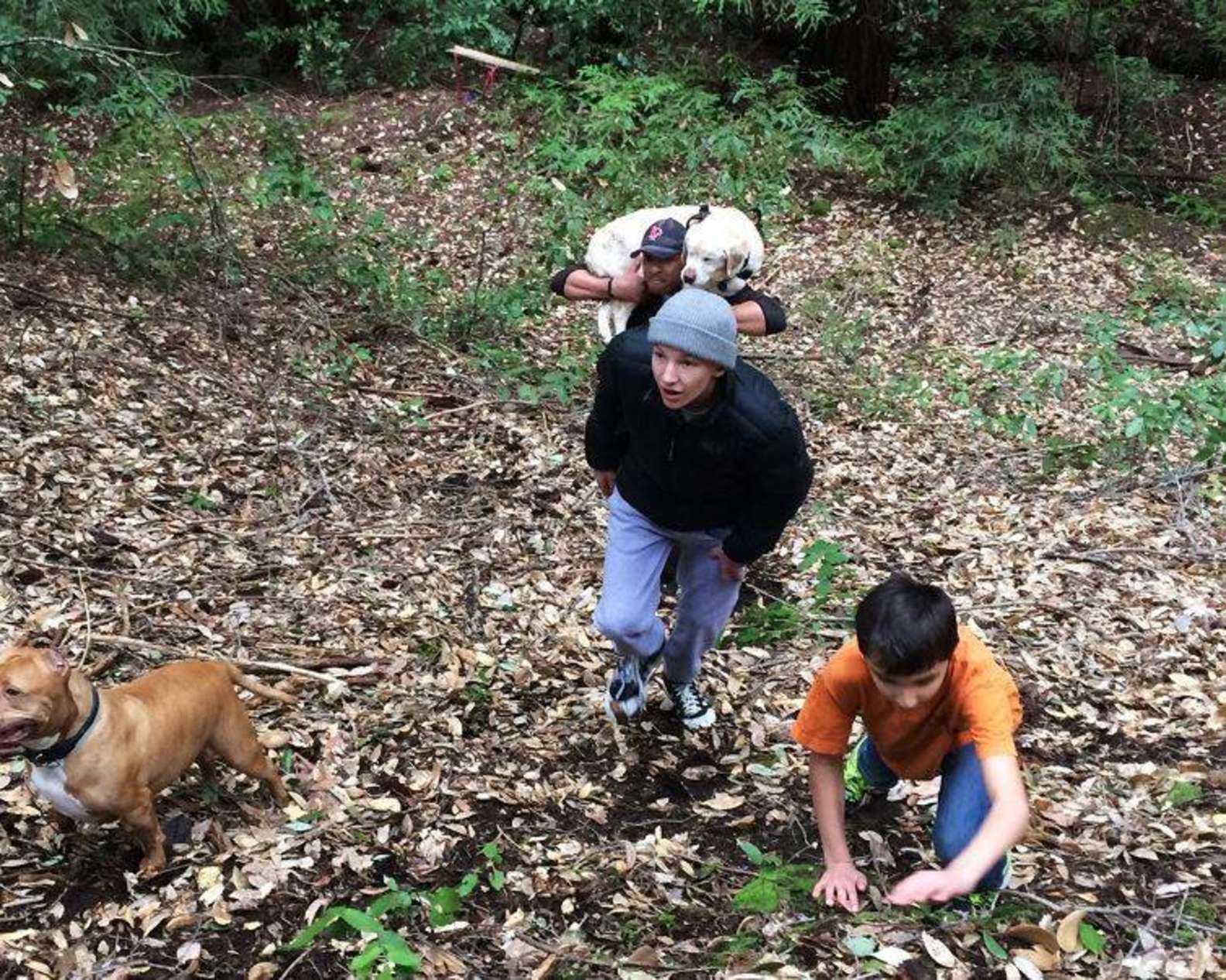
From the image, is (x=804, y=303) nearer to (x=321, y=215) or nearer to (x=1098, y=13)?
(x=321, y=215)

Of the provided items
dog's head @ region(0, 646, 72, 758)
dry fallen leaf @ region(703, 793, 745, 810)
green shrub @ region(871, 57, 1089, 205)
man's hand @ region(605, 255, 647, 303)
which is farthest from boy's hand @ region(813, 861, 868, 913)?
green shrub @ region(871, 57, 1089, 205)

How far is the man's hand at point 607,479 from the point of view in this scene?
3.92 metres

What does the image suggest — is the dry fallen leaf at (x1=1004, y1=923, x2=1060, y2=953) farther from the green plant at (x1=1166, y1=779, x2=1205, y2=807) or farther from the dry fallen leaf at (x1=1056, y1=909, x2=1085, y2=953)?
the green plant at (x1=1166, y1=779, x2=1205, y2=807)

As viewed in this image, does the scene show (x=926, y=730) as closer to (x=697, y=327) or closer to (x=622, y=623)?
(x=622, y=623)

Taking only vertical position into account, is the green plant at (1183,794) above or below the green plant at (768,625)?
above

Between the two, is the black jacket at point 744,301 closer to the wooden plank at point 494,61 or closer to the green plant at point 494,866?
the green plant at point 494,866

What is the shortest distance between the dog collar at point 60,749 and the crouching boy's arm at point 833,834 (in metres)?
1.93

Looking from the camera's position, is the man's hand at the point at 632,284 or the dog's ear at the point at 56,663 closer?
the dog's ear at the point at 56,663

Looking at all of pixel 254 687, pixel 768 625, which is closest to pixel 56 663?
pixel 254 687

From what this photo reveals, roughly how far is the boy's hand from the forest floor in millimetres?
60

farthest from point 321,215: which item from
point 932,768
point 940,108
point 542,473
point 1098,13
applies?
point 1098,13

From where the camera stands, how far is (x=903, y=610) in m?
2.53

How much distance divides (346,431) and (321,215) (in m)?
3.20

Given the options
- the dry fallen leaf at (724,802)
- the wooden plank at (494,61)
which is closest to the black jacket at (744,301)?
the dry fallen leaf at (724,802)
